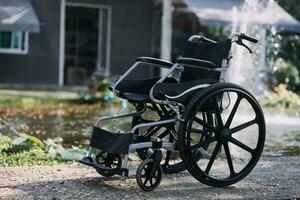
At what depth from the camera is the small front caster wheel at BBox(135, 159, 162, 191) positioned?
15.8 feet

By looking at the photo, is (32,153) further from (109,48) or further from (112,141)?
(109,48)

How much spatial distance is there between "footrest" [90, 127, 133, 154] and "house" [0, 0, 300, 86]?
12.7 m

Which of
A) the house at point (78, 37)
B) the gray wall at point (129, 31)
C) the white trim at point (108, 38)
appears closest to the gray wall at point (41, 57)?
the house at point (78, 37)

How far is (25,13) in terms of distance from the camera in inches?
714

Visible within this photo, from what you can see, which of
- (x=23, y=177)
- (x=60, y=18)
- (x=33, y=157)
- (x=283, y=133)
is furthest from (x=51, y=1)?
(x=23, y=177)

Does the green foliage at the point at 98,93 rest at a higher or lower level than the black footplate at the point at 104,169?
lower

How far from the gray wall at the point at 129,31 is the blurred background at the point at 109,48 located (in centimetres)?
3

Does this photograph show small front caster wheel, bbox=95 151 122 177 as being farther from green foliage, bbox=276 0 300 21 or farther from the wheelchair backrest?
green foliage, bbox=276 0 300 21

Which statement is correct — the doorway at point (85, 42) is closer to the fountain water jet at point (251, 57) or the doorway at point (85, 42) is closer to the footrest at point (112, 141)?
the fountain water jet at point (251, 57)

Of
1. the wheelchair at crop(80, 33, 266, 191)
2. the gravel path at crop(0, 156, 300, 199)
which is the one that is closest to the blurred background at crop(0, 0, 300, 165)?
the gravel path at crop(0, 156, 300, 199)

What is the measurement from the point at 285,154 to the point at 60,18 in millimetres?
13304

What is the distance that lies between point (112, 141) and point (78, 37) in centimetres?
1655

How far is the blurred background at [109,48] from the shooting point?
47.1ft

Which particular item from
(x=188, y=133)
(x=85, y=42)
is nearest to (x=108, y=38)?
(x=85, y=42)
